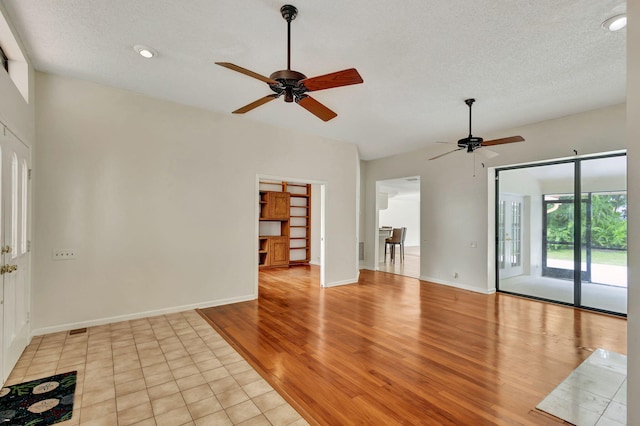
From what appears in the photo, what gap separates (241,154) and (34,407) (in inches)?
146

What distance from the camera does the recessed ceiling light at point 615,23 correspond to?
238cm

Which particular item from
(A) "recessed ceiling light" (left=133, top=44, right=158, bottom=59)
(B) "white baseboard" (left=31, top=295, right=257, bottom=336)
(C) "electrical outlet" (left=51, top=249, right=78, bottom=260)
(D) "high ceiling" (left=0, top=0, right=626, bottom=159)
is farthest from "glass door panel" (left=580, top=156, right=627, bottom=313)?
Result: (C) "electrical outlet" (left=51, top=249, right=78, bottom=260)

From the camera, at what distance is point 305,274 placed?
7.34 m

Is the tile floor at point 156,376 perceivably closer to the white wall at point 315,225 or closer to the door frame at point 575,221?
the door frame at point 575,221

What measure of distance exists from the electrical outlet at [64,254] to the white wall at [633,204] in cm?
494

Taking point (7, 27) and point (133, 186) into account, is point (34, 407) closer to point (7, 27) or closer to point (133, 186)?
point (133, 186)

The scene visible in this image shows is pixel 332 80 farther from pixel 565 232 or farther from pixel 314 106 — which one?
pixel 565 232

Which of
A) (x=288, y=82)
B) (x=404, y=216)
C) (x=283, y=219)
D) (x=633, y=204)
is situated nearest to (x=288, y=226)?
(x=283, y=219)

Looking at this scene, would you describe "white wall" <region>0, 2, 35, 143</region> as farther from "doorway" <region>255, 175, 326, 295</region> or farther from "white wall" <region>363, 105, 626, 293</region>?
"white wall" <region>363, 105, 626, 293</region>

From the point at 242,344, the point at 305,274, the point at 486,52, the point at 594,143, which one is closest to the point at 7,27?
the point at 242,344

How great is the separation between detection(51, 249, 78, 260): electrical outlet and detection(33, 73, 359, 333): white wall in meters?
0.05

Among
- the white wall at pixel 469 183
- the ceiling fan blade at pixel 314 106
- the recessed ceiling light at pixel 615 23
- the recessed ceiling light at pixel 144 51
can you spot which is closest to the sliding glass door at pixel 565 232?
the white wall at pixel 469 183

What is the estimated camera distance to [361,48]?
2.85 m

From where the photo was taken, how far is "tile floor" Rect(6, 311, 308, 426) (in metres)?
2.10
